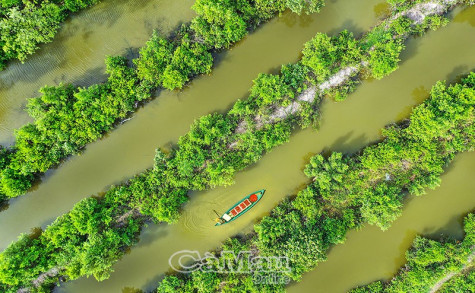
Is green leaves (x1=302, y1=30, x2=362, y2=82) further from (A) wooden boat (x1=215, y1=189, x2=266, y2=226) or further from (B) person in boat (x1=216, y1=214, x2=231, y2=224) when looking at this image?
(B) person in boat (x1=216, y1=214, x2=231, y2=224)

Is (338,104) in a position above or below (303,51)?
below

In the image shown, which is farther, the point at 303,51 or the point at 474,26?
the point at 474,26

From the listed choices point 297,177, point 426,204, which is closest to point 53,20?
point 297,177

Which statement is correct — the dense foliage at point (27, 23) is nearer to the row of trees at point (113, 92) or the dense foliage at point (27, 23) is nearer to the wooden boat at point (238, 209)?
the row of trees at point (113, 92)

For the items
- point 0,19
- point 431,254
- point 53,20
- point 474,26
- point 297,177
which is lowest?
point 431,254

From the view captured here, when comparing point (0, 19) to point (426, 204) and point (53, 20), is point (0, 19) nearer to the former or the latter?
point (53, 20)

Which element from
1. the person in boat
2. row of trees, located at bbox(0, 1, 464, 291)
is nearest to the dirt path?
row of trees, located at bbox(0, 1, 464, 291)
